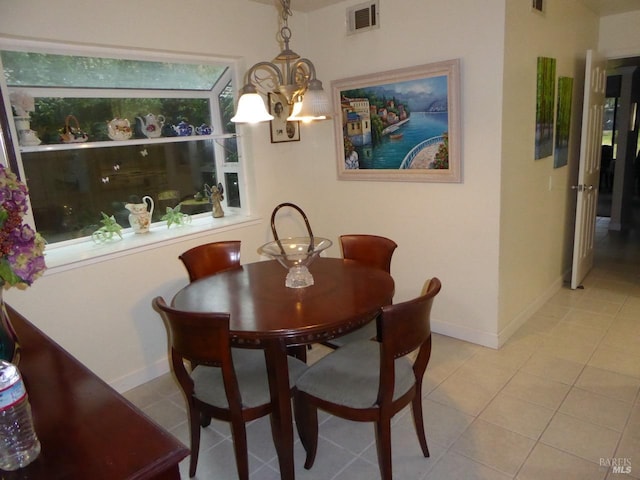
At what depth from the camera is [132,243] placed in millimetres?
2814

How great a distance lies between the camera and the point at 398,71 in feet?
10.3

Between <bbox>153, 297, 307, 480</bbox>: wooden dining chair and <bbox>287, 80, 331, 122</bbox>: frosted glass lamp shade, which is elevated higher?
<bbox>287, 80, 331, 122</bbox>: frosted glass lamp shade

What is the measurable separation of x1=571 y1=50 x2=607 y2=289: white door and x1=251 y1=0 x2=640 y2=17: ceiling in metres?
0.42

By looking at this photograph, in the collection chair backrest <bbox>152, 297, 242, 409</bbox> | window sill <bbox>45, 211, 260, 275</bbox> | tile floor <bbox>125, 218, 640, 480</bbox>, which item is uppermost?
window sill <bbox>45, 211, 260, 275</bbox>

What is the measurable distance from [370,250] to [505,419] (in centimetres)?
119

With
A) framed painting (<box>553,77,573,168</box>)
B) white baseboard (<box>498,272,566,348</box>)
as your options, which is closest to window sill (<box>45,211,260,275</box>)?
white baseboard (<box>498,272,566,348</box>)

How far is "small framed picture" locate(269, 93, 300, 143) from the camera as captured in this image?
3.54 metres

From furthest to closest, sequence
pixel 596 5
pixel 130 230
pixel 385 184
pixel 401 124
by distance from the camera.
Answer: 1. pixel 596 5
2. pixel 385 184
3. pixel 401 124
4. pixel 130 230

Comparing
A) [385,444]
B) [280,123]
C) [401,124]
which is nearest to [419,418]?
[385,444]

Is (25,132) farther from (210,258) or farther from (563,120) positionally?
(563,120)

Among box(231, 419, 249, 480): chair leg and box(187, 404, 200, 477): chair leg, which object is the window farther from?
box(231, 419, 249, 480): chair leg

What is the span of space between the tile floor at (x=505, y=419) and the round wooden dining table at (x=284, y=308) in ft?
1.47

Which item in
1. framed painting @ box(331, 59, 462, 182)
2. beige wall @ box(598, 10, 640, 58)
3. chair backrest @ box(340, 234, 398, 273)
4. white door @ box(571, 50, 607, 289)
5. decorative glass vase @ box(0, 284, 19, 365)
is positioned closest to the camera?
decorative glass vase @ box(0, 284, 19, 365)

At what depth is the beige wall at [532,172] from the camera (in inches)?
114
